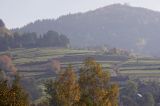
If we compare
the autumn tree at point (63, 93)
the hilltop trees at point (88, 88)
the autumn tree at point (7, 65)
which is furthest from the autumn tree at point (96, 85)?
the autumn tree at point (7, 65)

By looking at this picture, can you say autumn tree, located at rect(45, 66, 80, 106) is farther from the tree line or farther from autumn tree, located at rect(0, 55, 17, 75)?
autumn tree, located at rect(0, 55, 17, 75)

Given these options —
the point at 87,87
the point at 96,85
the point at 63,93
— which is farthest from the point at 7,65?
the point at 96,85

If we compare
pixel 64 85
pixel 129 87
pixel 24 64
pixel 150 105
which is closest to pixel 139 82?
pixel 129 87

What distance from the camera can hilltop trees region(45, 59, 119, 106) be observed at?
201ft

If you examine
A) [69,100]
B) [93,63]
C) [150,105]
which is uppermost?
[93,63]

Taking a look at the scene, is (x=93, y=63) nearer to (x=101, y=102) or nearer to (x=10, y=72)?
(x=101, y=102)

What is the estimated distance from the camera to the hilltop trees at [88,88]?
2411 inches

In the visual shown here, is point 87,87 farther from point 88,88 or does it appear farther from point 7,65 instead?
point 7,65

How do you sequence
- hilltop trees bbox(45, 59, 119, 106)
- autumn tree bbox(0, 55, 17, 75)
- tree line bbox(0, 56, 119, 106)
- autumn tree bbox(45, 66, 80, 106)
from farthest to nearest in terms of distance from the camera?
autumn tree bbox(0, 55, 17, 75) < autumn tree bbox(45, 66, 80, 106) < hilltop trees bbox(45, 59, 119, 106) < tree line bbox(0, 56, 119, 106)

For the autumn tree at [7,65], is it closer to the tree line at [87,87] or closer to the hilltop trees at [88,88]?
the tree line at [87,87]

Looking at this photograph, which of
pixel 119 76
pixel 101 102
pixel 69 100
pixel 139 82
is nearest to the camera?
pixel 101 102

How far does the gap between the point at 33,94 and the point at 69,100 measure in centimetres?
7642

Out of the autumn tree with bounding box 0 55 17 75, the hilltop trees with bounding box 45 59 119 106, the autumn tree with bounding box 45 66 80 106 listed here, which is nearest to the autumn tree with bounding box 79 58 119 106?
the hilltop trees with bounding box 45 59 119 106

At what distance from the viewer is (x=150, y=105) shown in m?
126
